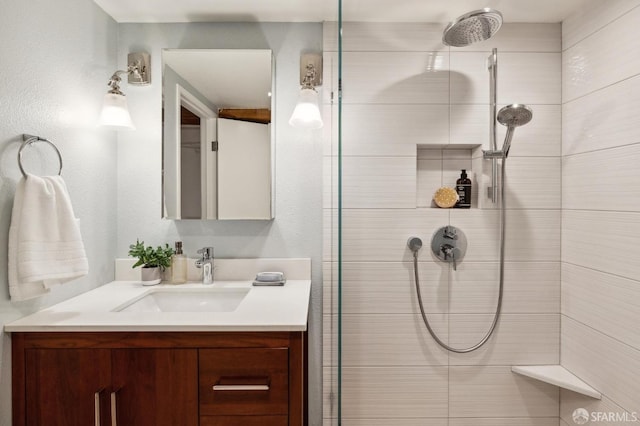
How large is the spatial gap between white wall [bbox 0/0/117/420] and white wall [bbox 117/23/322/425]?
0.08 meters

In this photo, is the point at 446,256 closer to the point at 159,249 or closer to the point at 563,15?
the point at 563,15

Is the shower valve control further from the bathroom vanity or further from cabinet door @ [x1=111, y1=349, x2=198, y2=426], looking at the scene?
cabinet door @ [x1=111, y1=349, x2=198, y2=426]

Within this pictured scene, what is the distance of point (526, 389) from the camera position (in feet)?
3.34

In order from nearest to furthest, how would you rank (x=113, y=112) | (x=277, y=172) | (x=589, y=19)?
(x=589, y=19), (x=113, y=112), (x=277, y=172)

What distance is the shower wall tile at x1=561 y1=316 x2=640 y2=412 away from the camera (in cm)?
96

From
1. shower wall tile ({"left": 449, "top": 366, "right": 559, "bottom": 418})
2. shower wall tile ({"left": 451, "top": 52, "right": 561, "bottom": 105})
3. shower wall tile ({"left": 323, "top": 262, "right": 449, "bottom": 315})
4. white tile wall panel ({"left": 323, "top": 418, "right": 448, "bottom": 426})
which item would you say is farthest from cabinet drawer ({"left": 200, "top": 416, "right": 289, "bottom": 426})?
shower wall tile ({"left": 451, "top": 52, "right": 561, "bottom": 105})

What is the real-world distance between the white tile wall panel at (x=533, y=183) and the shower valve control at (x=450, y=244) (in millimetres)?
145

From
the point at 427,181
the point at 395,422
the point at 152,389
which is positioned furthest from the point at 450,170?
the point at 152,389

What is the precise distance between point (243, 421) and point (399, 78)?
1120 mm

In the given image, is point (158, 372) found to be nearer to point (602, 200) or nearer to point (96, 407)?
point (96, 407)

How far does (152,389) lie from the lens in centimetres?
120

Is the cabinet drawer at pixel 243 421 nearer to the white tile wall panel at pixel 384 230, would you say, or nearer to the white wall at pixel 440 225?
the white wall at pixel 440 225

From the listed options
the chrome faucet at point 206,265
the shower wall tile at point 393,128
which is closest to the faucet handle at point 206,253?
the chrome faucet at point 206,265

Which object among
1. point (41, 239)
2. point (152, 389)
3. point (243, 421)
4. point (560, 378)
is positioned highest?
point (41, 239)
